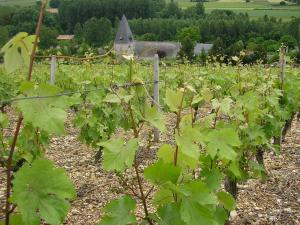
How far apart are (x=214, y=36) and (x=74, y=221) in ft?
246

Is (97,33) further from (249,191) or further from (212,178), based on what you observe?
(212,178)

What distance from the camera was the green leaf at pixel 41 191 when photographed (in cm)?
151

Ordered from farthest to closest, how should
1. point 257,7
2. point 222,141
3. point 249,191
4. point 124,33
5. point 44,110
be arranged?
point 257,7 → point 124,33 → point 249,191 → point 222,141 → point 44,110

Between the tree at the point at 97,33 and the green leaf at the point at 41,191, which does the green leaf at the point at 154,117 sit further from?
the tree at the point at 97,33

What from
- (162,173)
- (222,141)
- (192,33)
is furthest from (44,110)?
(192,33)

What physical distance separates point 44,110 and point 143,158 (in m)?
4.56

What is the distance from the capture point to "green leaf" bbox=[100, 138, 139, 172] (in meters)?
1.73

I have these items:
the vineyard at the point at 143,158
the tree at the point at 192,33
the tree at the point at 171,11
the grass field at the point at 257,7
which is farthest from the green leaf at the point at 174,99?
the tree at the point at 171,11

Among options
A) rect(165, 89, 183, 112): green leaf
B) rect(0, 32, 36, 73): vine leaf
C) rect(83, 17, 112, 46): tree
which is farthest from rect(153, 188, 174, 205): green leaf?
rect(83, 17, 112, 46): tree

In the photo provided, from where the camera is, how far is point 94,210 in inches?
165

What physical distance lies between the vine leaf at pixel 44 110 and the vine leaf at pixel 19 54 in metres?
0.11

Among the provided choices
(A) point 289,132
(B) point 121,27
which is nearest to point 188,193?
(A) point 289,132

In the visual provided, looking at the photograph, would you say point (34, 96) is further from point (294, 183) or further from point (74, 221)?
point (294, 183)

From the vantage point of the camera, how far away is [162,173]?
176cm
